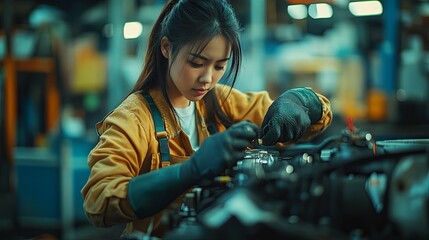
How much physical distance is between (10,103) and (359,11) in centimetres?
365

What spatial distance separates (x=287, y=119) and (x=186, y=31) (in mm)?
401

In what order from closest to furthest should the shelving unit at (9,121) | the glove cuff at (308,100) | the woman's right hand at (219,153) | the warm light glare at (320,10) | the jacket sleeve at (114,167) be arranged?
the woman's right hand at (219,153) < the jacket sleeve at (114,167) < the glove cuff at (308,100) < the shelving unit at (9,121) < the warm light glare at (320,10)

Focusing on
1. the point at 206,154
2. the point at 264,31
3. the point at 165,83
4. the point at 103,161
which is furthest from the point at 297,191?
the point at 264,31

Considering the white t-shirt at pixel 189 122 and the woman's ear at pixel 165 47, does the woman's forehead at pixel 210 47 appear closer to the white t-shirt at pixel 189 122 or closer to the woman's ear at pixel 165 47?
the woman's ear at pixel 165 47

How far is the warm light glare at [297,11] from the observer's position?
706 centimetres

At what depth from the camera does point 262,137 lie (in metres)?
1.97

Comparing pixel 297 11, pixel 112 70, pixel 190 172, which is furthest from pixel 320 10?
pixel 190 172

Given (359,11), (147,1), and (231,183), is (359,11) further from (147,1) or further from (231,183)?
(231,183)

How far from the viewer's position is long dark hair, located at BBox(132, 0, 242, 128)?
73.4 inches

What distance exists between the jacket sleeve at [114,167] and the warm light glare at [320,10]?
544 centimetres

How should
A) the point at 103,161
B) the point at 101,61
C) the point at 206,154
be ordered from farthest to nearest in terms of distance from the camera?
the point at 101,61
the point at 103,161
the point at 206,154

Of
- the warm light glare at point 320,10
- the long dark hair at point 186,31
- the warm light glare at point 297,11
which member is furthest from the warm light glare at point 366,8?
the long dark hair at point 186,31

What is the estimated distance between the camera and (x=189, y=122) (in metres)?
2.08

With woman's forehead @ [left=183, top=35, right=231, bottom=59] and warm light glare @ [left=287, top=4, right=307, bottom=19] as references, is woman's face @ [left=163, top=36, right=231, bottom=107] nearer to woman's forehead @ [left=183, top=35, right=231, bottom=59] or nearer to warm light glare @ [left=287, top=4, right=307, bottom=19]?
woman's forehead @ [left=183, top=35, right=231, bottom=59]
